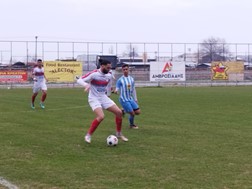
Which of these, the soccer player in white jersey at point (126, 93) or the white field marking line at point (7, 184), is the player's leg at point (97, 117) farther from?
the white field marking line at point (7, 184)

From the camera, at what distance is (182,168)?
778 cm

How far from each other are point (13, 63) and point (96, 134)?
43228 millimetres

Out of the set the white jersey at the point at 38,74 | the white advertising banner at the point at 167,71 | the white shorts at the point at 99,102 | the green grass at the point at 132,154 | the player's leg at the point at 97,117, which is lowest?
the green grass at the point at 132,154

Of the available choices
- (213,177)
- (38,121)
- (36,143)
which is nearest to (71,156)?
(36,143)

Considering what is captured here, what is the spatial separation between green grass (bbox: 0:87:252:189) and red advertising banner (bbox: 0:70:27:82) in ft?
89.3

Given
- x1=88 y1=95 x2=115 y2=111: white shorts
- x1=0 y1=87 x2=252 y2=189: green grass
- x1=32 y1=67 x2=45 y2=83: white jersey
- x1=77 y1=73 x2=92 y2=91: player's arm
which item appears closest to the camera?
x1=0 y1=87 x2=252 y2=189: green grass

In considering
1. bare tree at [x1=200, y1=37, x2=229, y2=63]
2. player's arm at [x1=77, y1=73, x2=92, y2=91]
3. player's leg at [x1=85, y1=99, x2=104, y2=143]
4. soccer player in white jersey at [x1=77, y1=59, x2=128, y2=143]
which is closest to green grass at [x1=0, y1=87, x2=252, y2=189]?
player's leg at [x1=85, y1=99, x2=104, y2=143]

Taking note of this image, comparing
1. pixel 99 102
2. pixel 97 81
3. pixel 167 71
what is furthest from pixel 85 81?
pixel 167 71

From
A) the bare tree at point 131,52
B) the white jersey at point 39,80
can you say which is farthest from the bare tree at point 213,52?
the white jersey at point 39,80

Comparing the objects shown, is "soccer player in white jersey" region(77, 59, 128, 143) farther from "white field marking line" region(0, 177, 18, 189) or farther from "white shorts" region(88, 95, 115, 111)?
"white field marking line" region(0, 177, 18, 189)

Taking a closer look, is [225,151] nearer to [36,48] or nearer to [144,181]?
[144,181]

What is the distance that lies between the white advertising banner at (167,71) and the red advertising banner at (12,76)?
11845mm

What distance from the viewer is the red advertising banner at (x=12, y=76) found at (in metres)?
41.3

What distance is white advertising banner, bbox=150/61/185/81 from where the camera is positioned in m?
45.0
